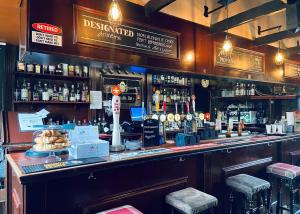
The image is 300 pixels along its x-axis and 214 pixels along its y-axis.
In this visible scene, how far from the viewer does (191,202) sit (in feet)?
5.61

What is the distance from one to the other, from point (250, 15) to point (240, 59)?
2.45 ft

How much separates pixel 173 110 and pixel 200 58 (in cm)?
264

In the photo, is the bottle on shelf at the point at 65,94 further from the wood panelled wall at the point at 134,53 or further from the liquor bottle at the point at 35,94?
the wood panelled wall at the point at 134,53

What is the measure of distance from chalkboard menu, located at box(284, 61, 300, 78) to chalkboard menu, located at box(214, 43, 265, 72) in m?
0.80

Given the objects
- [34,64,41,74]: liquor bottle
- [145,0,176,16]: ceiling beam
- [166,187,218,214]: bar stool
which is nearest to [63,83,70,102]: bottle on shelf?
[34,64,41,74]: liquor bottle

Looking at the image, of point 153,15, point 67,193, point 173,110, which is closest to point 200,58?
point 153,15

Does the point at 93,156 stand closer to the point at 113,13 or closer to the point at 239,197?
the point at 113,13

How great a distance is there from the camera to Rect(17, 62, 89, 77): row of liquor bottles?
3.89m

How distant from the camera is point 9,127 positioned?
3.69 metres

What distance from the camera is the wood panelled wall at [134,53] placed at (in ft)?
5.89

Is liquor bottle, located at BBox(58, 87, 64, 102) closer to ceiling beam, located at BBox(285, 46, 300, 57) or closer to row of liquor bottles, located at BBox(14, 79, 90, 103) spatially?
row of liquor bottles, located at BBox(14, 79, 90, 103)

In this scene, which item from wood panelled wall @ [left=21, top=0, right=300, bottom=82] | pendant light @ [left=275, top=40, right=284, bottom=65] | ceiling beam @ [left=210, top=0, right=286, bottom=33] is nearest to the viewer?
wood panelled wall @ [left=21, top=0, right=300, bottom=82]

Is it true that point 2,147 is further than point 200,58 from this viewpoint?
Yes

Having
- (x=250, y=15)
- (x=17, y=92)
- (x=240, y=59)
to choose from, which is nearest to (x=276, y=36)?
(x=240, y=59)
